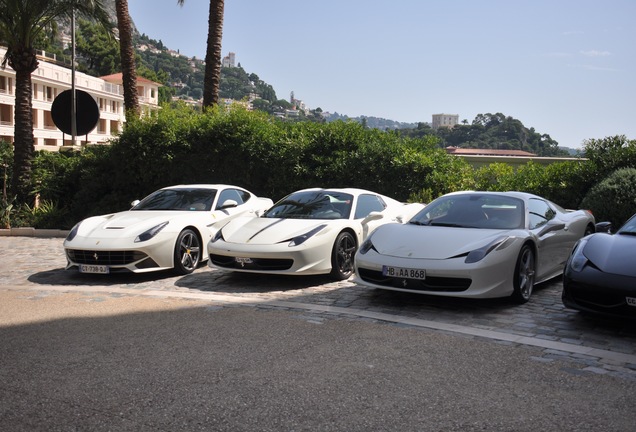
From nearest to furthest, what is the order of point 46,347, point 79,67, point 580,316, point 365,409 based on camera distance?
1. point 365,409
2. point 46,347
3. point 580,316
4. point 79,67

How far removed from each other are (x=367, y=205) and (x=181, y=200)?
3.12 metres

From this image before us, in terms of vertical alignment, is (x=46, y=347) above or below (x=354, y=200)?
below

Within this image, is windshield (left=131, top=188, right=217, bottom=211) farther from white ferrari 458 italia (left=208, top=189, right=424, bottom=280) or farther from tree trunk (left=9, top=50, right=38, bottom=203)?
tree trunk (left=9, top=50, right=38, bottom=203)

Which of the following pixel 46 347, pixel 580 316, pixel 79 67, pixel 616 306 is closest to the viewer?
pixel 46 347

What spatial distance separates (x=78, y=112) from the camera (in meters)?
19.0

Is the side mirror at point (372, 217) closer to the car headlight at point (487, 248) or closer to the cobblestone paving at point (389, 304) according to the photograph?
the cobblestone paving at point (389, 304)

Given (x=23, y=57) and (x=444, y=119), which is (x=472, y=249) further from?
(x=444, y=119)

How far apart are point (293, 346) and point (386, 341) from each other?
2.74 feet

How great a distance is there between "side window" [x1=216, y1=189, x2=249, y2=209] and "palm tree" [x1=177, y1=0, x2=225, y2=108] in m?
7.48

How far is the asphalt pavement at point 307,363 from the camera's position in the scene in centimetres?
407

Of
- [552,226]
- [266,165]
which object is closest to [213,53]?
[266,165]

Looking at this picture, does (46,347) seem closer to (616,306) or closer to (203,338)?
→ (203,338)

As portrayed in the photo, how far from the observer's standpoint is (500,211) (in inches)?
319

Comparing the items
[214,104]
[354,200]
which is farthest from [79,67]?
[354,200]
